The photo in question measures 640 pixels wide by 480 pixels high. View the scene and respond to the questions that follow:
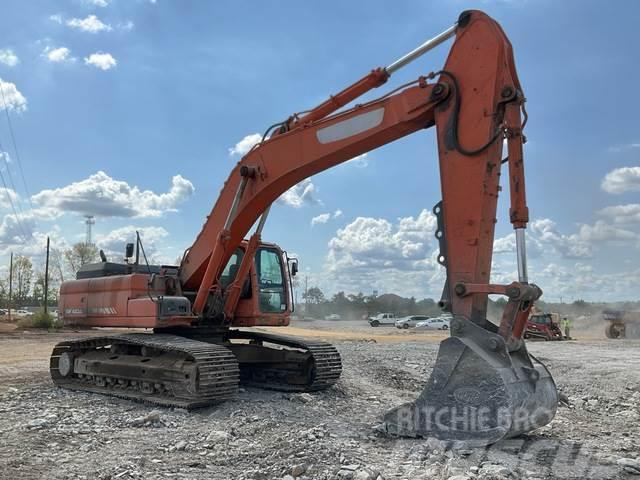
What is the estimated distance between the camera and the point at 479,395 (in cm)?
610

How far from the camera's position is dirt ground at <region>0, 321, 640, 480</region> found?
5676mm

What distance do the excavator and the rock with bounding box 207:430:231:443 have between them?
63.2 inches

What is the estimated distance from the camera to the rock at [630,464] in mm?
5786

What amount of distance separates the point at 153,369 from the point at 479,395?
5310mm

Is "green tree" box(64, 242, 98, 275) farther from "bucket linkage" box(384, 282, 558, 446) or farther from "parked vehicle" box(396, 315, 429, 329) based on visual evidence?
"bucket linkage" box(384, 282, 558, 446)

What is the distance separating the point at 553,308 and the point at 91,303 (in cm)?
6842

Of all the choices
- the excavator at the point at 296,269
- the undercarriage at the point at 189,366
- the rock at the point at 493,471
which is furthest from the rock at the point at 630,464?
the undercarriage at the point at 189,366

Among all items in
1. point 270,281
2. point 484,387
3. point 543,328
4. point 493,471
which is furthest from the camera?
point 543,328

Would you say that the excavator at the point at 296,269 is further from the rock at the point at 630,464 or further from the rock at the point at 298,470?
the rock at the point at 298,470

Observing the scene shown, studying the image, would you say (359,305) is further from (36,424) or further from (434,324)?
(36,424)

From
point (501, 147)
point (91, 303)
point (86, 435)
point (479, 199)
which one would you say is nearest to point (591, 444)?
point (479, 199)

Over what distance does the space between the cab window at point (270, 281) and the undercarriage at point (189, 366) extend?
594 millimetres

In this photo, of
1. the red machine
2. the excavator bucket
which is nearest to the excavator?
the excavator bucket

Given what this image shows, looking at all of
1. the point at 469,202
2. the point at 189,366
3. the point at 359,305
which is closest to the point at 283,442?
the point at 189,366
